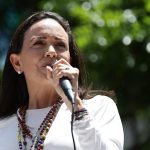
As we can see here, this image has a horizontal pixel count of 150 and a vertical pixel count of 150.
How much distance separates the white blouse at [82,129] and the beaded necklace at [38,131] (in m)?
0.02

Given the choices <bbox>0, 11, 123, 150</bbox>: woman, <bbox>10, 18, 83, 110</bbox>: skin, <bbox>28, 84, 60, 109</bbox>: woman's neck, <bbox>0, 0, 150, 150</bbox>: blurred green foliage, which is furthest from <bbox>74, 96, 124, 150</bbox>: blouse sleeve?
<bbox>0, 0, 150, 150</bbox>: blurred green foliage

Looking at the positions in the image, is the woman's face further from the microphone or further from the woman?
the microphone

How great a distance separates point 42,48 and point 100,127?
0.60 m

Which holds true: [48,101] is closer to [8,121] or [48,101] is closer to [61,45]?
[8,121]

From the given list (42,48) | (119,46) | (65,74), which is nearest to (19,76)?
(42,48)

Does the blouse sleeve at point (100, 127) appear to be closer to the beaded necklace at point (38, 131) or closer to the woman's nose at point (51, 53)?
the beaded necklace at point (38, 131)

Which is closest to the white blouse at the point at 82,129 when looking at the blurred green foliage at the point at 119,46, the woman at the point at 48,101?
the woman at the point at 48,101

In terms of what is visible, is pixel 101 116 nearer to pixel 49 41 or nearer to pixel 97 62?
pixel 49 41

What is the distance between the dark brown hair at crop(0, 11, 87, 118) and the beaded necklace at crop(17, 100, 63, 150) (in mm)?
200

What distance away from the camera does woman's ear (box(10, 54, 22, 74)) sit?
4618 millimetres

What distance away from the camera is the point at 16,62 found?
4.63 m

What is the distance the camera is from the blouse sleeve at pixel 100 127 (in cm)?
392

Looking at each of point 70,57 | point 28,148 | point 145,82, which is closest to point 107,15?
point 145,82

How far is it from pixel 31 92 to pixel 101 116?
59 centimetres
